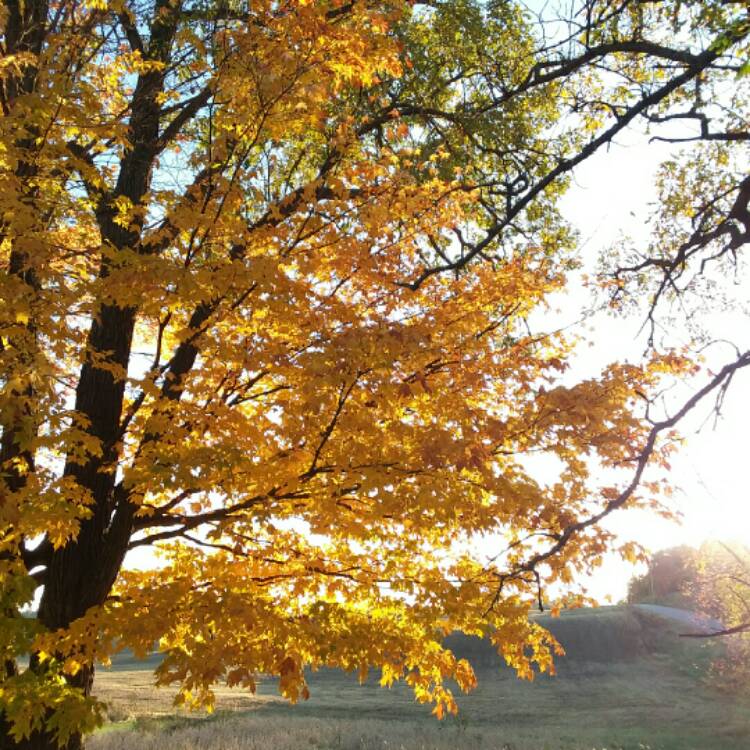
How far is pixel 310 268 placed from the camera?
7816 mm

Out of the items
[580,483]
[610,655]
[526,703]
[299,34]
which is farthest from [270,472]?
[610,655]

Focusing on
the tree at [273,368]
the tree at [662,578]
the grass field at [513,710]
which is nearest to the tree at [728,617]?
the grass field at [513,710]

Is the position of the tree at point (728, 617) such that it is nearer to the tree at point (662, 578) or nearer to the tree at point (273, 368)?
the tree at point (662, 578)

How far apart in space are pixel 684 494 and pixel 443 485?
3.29 m

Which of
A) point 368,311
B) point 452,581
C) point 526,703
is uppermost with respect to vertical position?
point 368,311

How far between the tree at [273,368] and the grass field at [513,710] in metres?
11.3

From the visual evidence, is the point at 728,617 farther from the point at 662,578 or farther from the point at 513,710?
the point at 662,578

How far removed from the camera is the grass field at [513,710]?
18672 mm

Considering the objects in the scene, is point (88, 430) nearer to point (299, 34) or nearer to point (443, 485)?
point (443, 485)

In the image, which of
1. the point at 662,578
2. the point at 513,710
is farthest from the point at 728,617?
the point at 662,578

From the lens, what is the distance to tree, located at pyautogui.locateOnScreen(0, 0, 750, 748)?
244 inches

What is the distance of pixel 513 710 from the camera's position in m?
26.0

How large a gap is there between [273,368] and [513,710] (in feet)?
77.8

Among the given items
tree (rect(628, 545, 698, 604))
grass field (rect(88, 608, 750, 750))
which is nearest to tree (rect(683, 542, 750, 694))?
grass field (rect(88, 608, 750, 750))
